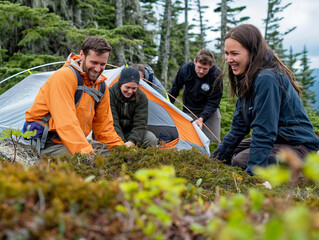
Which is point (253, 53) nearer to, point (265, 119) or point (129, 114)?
point (265, 119)

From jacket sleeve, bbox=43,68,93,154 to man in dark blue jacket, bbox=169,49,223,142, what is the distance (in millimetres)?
3122

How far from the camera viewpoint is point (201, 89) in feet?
21.5

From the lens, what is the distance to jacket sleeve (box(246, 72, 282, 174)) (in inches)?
126

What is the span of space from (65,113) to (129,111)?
2.18 metres

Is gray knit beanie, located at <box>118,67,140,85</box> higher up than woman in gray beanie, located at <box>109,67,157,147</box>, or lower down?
higher up

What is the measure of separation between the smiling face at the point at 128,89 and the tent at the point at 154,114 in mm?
1183

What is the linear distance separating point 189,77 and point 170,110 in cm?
89

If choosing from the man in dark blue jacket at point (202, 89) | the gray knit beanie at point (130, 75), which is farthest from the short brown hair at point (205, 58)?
the gray knit beanie at point (130, 75)

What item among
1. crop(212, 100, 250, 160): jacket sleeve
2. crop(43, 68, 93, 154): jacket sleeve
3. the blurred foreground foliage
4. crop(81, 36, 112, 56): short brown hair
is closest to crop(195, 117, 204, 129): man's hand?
crop(212, 100, 250, 160): jacket sleeve

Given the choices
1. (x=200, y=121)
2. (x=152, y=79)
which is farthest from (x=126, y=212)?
(x=152, y=79)

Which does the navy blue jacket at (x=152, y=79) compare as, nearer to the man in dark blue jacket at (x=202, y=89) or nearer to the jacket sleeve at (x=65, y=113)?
the man in dark blue jacket at (x=202, y=89)

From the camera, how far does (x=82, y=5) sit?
1163 centimetres

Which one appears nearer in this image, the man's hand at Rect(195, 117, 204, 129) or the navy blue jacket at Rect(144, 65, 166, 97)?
the man's hand at Rect(195, 117, 204, 129)

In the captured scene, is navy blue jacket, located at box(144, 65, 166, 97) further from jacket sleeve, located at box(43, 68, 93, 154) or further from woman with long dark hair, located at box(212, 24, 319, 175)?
woman with long dark hair, located at box(212, 24, 319, 175)
